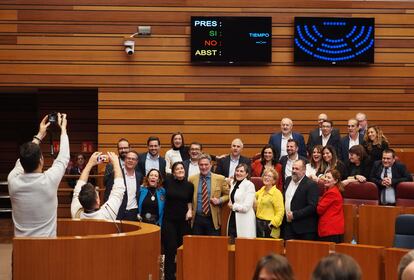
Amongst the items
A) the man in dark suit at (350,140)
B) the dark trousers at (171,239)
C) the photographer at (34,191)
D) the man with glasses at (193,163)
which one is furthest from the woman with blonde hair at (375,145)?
the photographer at (34,191)

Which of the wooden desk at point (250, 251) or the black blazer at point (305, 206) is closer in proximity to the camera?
the wooden desk at point (250, 251)

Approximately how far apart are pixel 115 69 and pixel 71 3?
1228 mm

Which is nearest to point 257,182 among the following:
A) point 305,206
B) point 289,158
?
point 289,158

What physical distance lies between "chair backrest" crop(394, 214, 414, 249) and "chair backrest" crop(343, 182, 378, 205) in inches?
64.2

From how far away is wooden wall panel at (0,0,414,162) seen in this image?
11695 mm

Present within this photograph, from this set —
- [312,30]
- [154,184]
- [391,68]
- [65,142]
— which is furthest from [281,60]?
[65,142]

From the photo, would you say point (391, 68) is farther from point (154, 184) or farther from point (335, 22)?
point (154, 184)

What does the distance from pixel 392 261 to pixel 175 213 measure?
2.78 m

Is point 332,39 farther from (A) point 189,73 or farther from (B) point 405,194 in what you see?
(B) point 405,194

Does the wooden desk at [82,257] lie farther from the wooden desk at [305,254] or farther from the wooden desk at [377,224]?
the wooden desk at [377,224]

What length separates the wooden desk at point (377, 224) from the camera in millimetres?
7980

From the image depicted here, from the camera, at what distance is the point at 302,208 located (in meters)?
7.88

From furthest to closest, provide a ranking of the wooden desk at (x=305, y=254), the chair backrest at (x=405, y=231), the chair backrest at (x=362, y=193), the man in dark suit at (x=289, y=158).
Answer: the man in dark suit at (x=289, y=158)
the chair backrest at (x=362, y=193)
the chair backrest at (x=405, y=231)
the wooden desk at (x=305, y=254)

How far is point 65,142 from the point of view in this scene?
4.68 m
